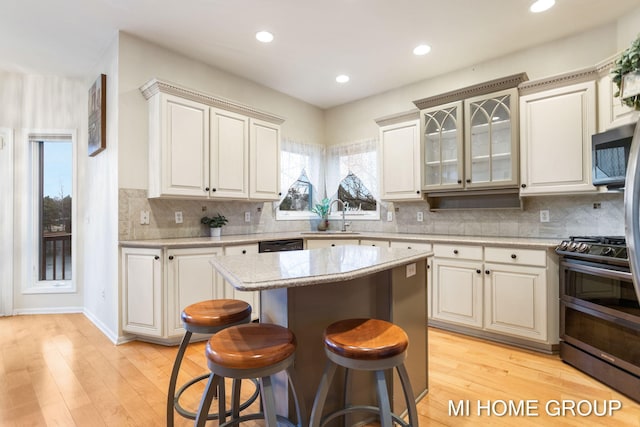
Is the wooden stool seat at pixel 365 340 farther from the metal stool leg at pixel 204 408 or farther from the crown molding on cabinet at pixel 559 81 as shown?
the crown molding on cabinet at pixel 559 81

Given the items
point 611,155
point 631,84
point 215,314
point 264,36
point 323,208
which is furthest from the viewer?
point 323,208

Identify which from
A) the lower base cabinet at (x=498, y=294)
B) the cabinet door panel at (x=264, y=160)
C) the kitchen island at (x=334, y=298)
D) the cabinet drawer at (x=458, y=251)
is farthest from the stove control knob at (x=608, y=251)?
the cabinet door panel at (x=264, y=160)

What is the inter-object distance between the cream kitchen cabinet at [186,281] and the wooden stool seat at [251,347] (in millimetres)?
1518

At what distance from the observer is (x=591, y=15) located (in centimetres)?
272

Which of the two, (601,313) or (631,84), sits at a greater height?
(631,84)

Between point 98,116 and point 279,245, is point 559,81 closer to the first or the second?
point 279,245

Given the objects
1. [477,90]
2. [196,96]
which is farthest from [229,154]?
[477,90]

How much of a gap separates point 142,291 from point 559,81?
408cm

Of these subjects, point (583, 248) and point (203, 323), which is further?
point (583, 248)

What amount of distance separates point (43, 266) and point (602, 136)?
595 cm

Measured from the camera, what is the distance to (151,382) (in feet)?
7.30

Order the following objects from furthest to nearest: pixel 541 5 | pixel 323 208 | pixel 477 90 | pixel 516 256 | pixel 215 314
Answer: pixel 323 208 < pixel 477 90 < pixel 516 256 < pixel 541 5 < pixel 215 314

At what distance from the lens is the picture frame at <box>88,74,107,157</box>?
10.4 feet

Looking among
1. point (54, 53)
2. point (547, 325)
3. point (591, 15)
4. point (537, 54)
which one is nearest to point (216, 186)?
point (54, 53)
